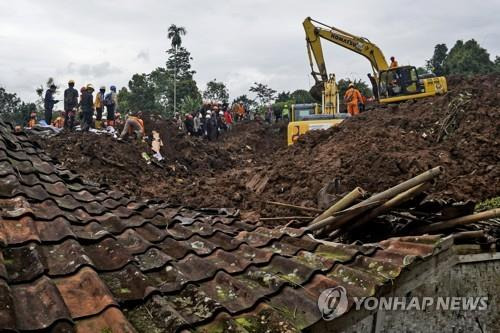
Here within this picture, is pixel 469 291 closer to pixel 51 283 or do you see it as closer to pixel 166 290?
pixel 166 290

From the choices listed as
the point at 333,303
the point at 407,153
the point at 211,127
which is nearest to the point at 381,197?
the point at 333,303

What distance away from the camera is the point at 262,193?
11172mm

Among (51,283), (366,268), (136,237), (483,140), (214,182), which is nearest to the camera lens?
(51,283)

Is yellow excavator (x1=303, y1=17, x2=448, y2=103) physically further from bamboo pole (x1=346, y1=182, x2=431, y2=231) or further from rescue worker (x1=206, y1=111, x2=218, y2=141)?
bamboo pole (x1=346, y1=182, x2=431, y2=231)

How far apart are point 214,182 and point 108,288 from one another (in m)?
10.7

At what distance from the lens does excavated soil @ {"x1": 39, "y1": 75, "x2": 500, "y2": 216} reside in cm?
974

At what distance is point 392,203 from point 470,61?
154 ft

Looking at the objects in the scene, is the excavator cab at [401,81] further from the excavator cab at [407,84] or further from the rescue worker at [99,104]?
the rescue worker at [99,104]

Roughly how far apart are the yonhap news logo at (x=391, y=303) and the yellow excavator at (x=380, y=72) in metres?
15.7

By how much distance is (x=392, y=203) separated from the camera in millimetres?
4461

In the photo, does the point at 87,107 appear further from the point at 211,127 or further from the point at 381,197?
the point at 381,197

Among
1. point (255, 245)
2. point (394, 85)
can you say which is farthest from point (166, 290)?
point (394, 85)

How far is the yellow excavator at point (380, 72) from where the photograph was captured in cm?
1869

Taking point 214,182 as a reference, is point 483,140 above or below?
above
